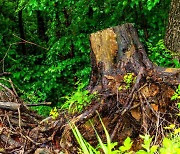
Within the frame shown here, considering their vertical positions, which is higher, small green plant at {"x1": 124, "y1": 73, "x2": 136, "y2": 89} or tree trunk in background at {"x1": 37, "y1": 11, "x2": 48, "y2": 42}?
tree trunk in background at {"x1": 37, "y1": 11, "x2": 48, "y2": 42}

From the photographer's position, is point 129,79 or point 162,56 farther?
point 162,56

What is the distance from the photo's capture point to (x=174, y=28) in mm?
5609

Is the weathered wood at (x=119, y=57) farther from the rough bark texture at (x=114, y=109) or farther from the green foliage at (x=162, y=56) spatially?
the green foliage at (x=162, y=56)

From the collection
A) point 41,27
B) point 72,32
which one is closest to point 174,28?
point 72,32

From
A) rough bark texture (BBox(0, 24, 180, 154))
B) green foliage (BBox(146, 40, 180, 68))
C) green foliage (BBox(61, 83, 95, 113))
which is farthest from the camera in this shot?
green foliage (BBox(146, 40, 180, 68))

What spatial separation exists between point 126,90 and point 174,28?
200cm

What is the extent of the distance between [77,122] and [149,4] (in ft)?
8.82

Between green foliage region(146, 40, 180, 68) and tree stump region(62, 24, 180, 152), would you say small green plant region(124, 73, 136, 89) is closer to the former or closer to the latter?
tree stump region(62, 24, 180, 152)

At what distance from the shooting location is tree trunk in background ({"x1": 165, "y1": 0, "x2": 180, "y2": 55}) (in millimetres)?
5543

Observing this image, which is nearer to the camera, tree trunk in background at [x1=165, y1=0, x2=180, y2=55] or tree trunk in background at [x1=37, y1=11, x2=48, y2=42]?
tree trunk in background at [x1=165, y1=0, x2=180, y2=55]

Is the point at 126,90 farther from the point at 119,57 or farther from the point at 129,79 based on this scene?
the point at 119,57

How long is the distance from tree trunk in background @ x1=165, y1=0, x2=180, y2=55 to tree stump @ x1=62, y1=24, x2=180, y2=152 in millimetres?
1320

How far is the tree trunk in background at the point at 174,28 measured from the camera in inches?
218

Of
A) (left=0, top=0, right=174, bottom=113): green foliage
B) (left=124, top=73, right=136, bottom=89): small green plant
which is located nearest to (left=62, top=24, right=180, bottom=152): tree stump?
(left=124, top=73, right=136, bottom=89): small green plant
